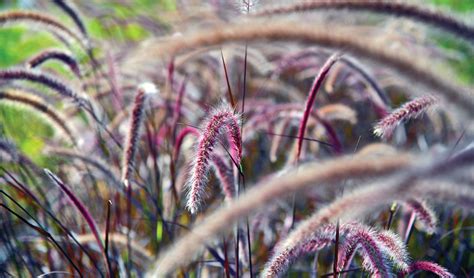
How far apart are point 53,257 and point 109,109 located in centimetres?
171

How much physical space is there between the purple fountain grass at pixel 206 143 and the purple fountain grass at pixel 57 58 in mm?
1036

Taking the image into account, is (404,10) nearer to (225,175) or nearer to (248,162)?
(225,175)

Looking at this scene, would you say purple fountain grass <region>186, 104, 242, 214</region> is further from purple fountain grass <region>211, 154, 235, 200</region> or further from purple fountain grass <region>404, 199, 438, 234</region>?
purple fountain grass <region>404, 199, 438, 234</region>

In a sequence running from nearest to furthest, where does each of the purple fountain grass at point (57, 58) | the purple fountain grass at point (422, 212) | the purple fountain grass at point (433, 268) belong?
the purple fountain grass at point (433, 268), the purple fountain grass at point (422, 212), the purple fountain grass at point (57, 58)

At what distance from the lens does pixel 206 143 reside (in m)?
1.51

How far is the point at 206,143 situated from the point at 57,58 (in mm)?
1210

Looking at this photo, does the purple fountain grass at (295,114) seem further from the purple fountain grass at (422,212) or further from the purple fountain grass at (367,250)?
the purple fountain grass at (367,250)

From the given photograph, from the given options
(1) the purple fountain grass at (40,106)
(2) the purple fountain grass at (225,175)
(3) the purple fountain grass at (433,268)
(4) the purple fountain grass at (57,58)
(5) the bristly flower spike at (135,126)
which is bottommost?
(3) the purple fountain grass at (433,268)

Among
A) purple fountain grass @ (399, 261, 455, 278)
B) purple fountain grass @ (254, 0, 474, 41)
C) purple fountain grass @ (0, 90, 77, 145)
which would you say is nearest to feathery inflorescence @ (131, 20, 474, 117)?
purple fountain grass @ (254, 0, 474, 41)

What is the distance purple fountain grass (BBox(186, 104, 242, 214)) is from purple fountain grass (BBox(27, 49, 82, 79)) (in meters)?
1.04

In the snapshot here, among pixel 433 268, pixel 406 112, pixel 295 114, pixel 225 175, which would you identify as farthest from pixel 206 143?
pixel 295 114

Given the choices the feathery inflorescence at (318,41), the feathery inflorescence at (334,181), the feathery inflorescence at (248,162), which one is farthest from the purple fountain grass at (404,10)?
the feathery inflorescence at (334,181)

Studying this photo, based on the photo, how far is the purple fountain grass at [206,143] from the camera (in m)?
1.48

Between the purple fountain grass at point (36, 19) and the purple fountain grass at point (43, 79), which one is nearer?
the purple fountain grass at point (43, 79)
